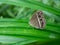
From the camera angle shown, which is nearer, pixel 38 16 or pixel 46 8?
pixel 38 16

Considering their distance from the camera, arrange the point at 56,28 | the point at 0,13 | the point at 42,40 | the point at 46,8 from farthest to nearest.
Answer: the point at 0,13 < the point at 46,8 < the point at 56,28 < the point at 42,40

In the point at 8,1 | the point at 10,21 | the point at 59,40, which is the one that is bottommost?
the point at 59,40

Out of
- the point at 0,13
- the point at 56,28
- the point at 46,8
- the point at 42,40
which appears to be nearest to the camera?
the point at 42,40

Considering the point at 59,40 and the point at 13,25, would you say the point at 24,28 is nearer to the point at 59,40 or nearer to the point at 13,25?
the point at 13,25

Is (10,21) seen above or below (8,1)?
below

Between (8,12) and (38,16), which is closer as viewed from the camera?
(38,16)

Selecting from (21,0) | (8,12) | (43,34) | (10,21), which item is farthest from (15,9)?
(43,34)

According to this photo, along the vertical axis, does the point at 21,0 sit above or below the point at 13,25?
above

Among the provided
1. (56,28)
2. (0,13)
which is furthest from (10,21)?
(0,13)

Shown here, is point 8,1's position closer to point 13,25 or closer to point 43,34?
point 13,25
